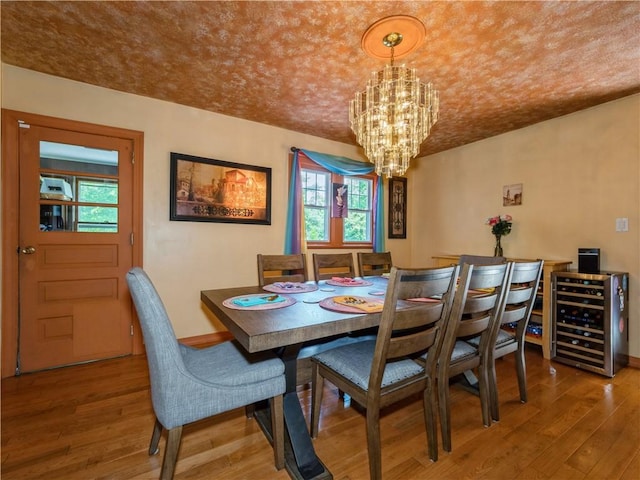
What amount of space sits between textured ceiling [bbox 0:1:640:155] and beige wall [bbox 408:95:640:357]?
0.29 metres

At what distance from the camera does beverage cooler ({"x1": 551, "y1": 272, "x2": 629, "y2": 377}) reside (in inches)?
91.2

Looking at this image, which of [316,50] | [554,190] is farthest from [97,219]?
[554,190]

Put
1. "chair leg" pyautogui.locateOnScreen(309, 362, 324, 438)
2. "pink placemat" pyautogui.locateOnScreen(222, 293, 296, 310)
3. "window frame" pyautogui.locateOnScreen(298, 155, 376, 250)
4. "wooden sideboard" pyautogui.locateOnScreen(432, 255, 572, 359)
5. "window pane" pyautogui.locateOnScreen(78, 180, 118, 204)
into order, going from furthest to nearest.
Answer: "window frame" pyautogui.locateOnScreen(298, 155, 376, 250), "wooden sideboard" pyautogui.locateOnScreen(432, 255, 572, 359), "window pane" pyautogui.locateOnScreen(78, 180, 118, 204), "chair leg" pyautogui.locateOnScreen(309, 362, 324, 438), "pink placemat" pyautogui.locateOnScreen(222, 293, 296, 310)

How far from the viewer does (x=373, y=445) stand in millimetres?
1243

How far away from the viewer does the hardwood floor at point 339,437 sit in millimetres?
1369

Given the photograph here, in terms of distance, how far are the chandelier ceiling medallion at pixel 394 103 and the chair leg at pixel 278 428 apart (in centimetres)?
173

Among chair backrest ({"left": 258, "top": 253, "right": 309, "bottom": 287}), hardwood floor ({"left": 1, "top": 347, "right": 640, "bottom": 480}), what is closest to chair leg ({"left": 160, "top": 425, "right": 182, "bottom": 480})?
hardwood floor ({"left": 1, "top": 347, "right": 640, "bottom": 480})

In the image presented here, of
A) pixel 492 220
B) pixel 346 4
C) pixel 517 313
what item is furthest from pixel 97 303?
pixel 492 220

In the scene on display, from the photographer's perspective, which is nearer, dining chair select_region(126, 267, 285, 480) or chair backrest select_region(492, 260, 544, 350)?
dining chair select_region(126, 267, 285, 480)

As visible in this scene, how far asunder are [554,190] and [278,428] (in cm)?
346

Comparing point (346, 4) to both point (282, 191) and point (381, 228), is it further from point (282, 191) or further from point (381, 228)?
point (381, 228)

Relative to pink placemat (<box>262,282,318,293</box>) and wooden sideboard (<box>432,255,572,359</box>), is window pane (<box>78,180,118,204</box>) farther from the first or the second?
wooden sideboard (<box>432,255,572,359</box>)

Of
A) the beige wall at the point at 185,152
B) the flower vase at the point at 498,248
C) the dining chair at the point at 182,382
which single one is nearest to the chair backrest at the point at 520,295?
the dining chair at the point at 182,382

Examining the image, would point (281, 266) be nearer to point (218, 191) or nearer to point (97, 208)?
point (218, 191)
